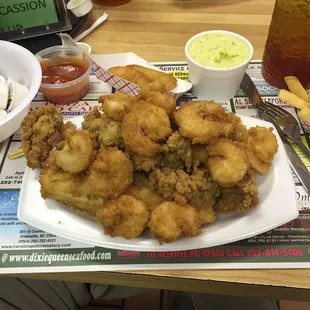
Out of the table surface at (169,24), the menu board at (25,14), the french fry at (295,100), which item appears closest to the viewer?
the french fry at (295,100)

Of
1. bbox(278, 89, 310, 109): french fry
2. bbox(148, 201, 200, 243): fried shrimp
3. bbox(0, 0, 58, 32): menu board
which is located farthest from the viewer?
bbox(0, 0, 58, 32): menu board

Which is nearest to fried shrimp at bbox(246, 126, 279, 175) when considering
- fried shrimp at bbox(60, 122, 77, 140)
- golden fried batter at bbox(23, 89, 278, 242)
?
golden fried batter at bbox(23, 89, 278, 242)

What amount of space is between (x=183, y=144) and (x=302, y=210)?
359mm

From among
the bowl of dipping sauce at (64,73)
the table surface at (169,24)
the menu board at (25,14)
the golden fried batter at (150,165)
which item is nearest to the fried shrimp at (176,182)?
the golden fried batter at (150,165)

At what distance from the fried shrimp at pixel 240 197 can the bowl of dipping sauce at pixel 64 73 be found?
59cm

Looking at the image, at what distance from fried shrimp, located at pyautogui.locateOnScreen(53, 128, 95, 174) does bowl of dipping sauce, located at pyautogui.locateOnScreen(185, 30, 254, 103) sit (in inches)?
18.7

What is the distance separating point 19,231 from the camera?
0.91m

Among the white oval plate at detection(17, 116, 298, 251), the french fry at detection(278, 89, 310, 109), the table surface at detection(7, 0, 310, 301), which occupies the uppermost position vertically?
the french fry at detection(278, 89, 310, 109)

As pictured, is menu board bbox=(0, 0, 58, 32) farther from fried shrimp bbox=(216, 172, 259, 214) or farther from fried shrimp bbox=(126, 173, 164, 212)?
fried shrimp bbox=(216, 172, 259, 214)

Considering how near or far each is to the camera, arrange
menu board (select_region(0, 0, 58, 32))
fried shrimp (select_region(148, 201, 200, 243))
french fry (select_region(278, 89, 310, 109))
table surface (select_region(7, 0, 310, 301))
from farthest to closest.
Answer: table surface (select_region(7, 0, 310, 301)), menu board (select_region(0, 0, 58, 32)), french fry (select_region(278, 89, 310, 109)), fried shrimp (select_region(148, 201, 200, 243))

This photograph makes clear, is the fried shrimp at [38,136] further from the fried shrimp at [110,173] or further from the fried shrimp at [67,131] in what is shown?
the fried shrimp at [110,173]

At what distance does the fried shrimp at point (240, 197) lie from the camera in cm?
80

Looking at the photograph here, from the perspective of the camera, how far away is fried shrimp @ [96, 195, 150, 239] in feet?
2.49

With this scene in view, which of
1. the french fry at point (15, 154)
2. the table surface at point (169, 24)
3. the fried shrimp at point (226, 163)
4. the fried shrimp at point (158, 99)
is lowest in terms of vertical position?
the french fry at point (15, 154)
